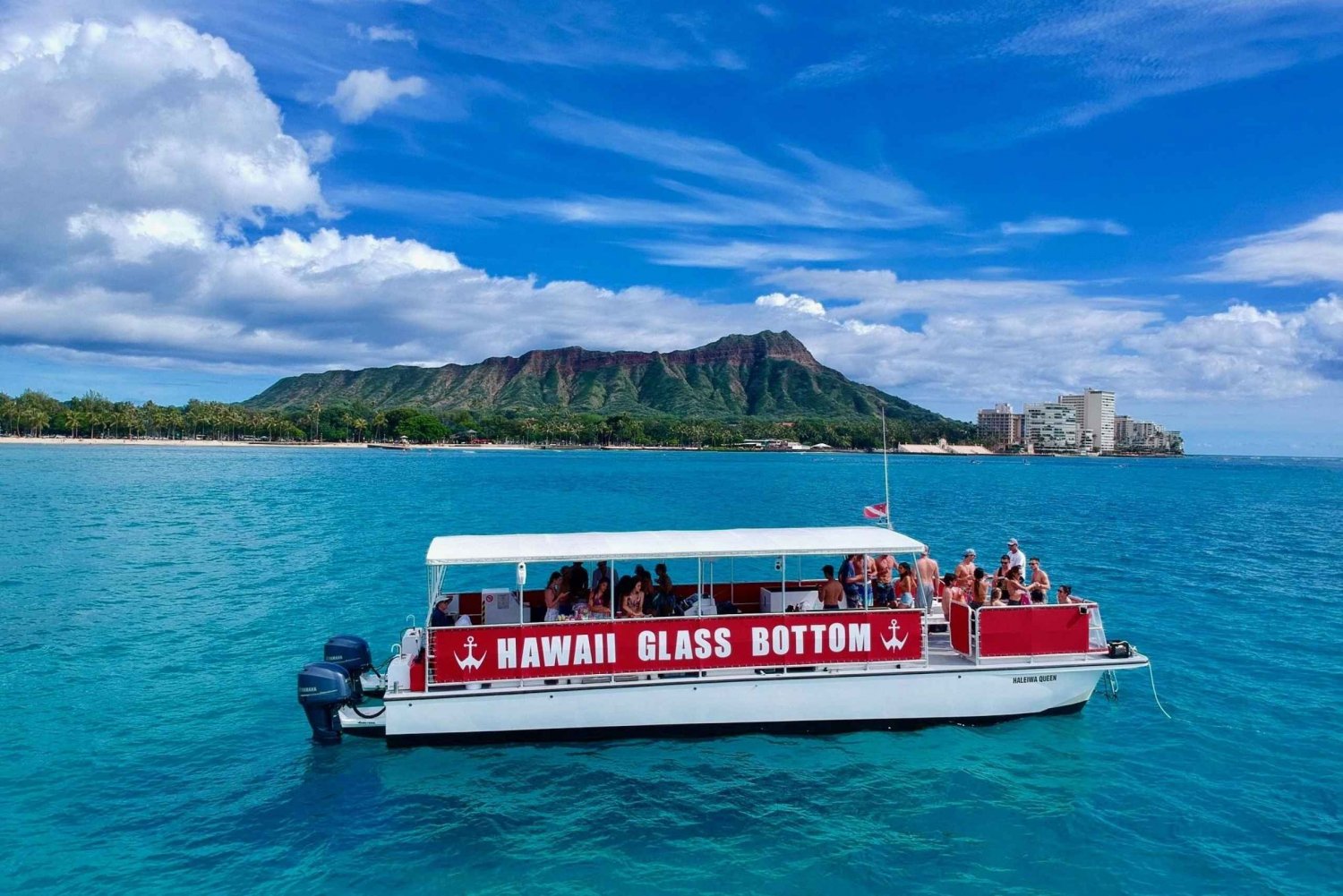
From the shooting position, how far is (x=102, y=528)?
42438 millimetres

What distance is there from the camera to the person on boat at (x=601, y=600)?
1358cm

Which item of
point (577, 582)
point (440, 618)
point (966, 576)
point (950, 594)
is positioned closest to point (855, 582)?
point (950, 594)

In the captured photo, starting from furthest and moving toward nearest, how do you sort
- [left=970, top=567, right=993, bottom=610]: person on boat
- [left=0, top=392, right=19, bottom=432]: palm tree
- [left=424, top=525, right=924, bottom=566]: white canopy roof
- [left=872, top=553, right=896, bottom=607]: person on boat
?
1. [left=0, top=392, right=19, bottom=432]: palm tree
2. [left=970, top=567, right=993, bottom=610]: person on boat
3. [left=872, top=553, right=896, bottom=607]: person on boat
4. [left=424, top=525, right=924, bottom=566]: white canopy roof

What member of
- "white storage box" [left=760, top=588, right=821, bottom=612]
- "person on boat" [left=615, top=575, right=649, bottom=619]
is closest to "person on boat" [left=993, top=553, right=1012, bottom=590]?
"white storage box" [left=760, top=588, right=821, bottom=612]

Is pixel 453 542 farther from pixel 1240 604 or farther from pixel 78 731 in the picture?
pixel 1240 604

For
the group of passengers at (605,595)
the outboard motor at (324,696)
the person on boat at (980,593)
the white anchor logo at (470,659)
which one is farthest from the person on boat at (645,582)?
the person on boat at (980,593)

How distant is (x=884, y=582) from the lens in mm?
14227

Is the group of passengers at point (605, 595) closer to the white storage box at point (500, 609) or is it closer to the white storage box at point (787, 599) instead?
the white storage box at point (500, 609)

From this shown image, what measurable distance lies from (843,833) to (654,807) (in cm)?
260

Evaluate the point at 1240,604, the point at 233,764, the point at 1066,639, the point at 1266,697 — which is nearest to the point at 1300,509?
the point at 1240,604

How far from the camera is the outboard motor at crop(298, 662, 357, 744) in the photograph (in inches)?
509

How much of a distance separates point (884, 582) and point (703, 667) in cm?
360

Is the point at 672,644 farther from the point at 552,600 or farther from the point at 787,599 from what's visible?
the point at 787,599

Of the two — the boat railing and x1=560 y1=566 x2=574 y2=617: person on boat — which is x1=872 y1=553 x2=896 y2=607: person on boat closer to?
the boat railing
